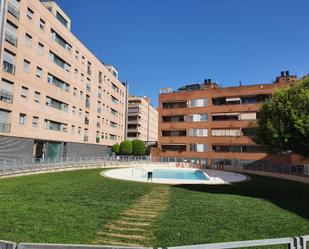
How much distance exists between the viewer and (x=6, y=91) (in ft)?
96.3

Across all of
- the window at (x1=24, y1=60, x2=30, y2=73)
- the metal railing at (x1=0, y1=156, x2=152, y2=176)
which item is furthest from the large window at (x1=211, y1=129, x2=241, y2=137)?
the window at (x1=24, y1=60, x2=30, y2=73)

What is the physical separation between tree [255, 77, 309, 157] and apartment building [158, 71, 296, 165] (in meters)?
31.9

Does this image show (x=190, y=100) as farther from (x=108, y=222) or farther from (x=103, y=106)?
(x=108, y=222)

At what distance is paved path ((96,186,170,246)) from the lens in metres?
8.46

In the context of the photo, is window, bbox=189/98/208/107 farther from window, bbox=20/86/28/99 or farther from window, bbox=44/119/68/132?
window, bbox=20/86/28/99

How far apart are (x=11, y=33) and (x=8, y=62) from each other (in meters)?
3.21

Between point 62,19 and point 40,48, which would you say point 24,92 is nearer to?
point 40,48

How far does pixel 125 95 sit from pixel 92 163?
127ft

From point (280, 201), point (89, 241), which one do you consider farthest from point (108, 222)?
point (280, 201)

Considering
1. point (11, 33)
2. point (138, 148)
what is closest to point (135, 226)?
point (11, 33)

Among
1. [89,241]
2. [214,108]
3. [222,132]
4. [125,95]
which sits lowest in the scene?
[89,241]

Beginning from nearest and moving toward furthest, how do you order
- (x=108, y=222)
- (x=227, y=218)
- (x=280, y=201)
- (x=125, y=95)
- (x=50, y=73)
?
(x=108, y=222), (x=227, y=218), (x=280, y=201), (x=50, y=73), (x=125, y=95)

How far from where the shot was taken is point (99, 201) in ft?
46.1

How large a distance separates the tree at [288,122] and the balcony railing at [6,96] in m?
24.5
